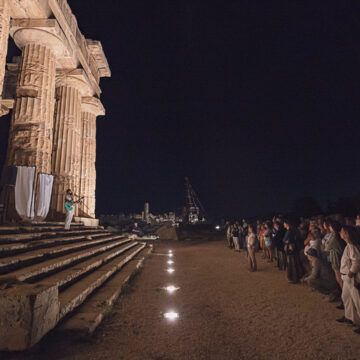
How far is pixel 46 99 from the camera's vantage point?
893 centimetres

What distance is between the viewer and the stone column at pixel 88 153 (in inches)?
548

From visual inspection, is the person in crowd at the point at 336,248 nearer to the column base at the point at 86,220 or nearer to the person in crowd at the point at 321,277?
the person in crowd at the point at 321,277

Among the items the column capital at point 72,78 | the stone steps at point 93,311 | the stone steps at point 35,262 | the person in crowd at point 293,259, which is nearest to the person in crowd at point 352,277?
the person in crowd at point 293,259

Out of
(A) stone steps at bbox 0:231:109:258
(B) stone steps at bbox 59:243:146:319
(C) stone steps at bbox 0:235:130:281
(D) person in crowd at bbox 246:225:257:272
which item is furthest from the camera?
(D) person in crowd at bbox 246:225:257:272

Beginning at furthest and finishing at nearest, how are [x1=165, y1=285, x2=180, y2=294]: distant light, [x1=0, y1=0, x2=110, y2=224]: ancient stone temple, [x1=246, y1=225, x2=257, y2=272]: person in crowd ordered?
[x1=0, y1=0, x2=110, y2=224]: ancient stone temple
[x1=246, y1=225, x2=257, y2=272]: person in crowd
[x1=165, y1=285, x2=180, y2=294]: distant light

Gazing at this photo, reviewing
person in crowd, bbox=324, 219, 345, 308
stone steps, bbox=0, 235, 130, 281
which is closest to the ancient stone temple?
stone steps, bbox=0, 235, 130, 281

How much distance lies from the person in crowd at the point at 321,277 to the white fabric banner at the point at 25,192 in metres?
8.72

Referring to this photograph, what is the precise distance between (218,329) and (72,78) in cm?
1282

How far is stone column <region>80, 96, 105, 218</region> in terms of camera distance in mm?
13930

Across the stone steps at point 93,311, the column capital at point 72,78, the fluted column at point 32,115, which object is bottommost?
the stone steps at point 93,311

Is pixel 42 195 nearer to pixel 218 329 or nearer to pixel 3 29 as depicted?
pixel 3 29

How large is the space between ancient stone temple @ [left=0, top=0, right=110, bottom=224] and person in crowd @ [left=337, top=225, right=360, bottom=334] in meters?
8.52

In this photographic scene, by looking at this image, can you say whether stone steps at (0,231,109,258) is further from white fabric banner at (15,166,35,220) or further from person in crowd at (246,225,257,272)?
person in crowd at (246,225,257,272)

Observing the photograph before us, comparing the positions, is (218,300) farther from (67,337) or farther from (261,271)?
(261,271)
